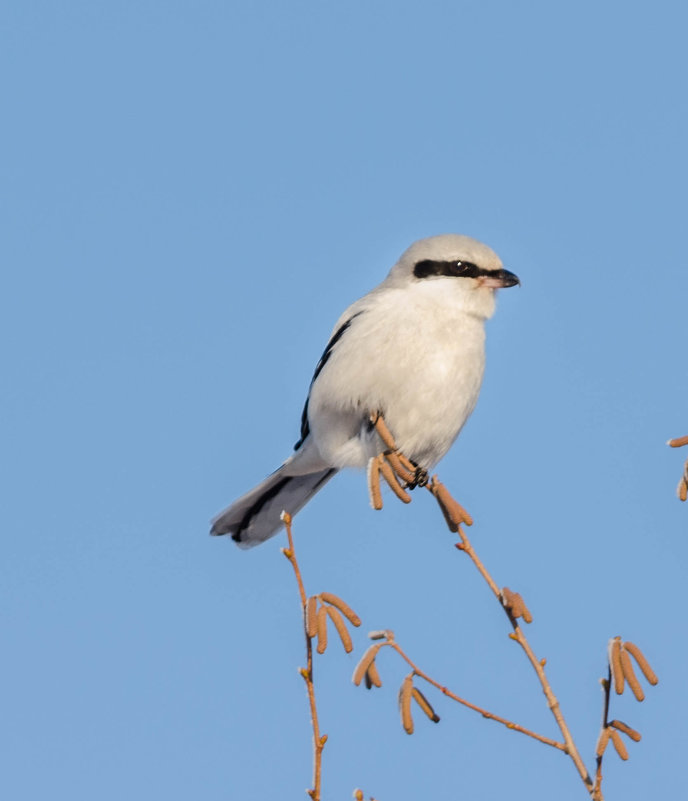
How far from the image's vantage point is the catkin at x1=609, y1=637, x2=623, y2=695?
7.76 ft

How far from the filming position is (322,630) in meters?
2.48

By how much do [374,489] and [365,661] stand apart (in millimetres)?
629

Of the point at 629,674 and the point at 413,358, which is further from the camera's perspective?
the point at 413,358

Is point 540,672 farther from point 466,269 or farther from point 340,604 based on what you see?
point 466,269

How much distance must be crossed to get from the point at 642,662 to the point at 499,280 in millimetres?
2742

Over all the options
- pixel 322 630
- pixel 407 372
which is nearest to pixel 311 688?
pixel 322 630

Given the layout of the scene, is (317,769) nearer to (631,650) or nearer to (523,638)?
(523,638)

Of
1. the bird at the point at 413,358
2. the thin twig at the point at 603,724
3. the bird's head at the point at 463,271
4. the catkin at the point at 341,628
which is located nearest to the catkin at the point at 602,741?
the thin twig at the point at 603,724

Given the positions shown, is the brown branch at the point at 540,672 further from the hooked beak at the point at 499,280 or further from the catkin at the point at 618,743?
the hooked beak at the point at 499,280

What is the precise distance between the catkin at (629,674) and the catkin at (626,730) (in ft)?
0.21

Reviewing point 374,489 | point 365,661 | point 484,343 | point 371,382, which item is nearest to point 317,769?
point 365,661

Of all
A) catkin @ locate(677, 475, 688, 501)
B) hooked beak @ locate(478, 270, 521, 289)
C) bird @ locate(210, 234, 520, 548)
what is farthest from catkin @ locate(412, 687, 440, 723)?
hooked beak @ locate(478, 270, 521, 289)

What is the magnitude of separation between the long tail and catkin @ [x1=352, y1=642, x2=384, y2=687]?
287 centimetres

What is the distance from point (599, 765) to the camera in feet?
7.20
